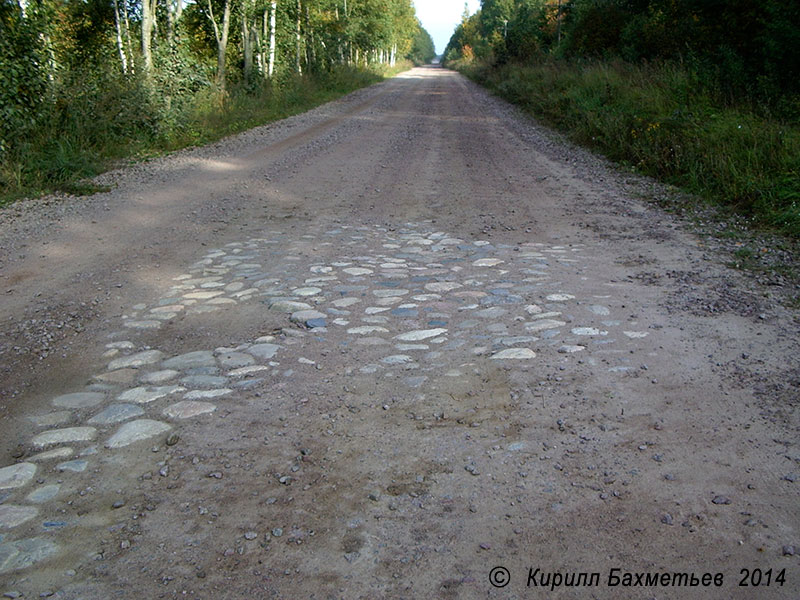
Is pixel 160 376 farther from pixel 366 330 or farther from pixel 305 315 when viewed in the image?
pixel 366 330

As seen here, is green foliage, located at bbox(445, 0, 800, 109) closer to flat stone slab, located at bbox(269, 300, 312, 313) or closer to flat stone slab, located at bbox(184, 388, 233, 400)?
flat stone slab, located at bbox(269, 300, 312, 313)

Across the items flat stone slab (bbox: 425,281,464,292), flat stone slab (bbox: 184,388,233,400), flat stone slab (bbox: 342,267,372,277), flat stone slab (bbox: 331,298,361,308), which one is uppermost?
flat stone slab (bbox: 342,267,372,277)

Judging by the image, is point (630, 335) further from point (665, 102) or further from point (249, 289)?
point (665, 102)

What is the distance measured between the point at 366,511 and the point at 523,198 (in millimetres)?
6754

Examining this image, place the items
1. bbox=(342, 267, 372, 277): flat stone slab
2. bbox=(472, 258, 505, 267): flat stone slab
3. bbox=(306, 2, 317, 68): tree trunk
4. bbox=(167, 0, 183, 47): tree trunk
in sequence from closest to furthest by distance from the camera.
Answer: bbox=(342, 267, 372, 277): flat stone slab < bbox=(472, 258, 505, 267): flat stone slab < bbox=(167, 0, 183, 47): tree trunk < bbox=(306, 2, 317, 68): tree trunk

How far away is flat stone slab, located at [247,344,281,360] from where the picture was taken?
13.1ft

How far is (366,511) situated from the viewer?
102 inches

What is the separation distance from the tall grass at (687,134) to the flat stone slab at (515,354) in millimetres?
4424

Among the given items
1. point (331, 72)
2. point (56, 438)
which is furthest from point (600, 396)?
point (331, 72)

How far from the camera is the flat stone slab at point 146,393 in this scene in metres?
3.47

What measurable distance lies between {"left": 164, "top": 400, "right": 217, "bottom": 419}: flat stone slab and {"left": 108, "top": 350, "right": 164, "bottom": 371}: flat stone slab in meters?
0.65

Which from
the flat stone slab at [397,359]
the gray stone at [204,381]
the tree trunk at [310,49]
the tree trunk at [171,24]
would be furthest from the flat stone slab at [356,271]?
the tree trunk at [310,49]

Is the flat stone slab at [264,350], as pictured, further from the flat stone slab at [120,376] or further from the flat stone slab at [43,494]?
the flat stone slab at [43,494]

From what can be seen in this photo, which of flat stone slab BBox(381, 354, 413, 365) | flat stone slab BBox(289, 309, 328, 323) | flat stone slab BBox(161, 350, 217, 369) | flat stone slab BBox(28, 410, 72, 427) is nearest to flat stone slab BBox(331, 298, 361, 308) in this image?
flat stone slab BBox(289, 309, 328, 323)
